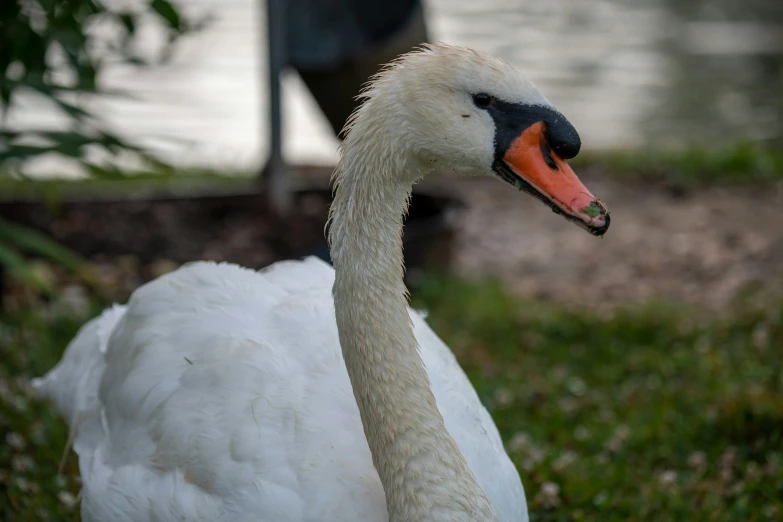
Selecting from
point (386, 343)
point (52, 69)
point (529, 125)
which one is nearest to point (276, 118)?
point (52, 69)

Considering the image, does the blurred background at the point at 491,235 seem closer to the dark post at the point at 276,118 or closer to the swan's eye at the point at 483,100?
the dark post at the point at 276,118

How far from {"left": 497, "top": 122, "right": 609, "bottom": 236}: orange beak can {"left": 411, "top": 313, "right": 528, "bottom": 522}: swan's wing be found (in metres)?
0.73

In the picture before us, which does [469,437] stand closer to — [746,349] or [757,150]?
[746,349]

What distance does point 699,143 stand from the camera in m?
9.41

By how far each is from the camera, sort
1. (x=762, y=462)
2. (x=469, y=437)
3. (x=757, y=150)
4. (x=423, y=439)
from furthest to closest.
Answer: (x=757, y=150)
(x=762, y=462)
(x=469, y=437)
(x=423, y=439)

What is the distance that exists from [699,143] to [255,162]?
155 inches

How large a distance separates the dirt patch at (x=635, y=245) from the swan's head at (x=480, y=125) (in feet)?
12.0

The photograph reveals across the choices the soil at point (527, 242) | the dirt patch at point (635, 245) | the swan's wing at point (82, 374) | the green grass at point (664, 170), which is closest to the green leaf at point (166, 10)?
the swan's wing at point (82, 374)

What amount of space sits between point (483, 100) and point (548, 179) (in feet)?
0.76

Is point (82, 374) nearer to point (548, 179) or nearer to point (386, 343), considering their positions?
point (386, 343)

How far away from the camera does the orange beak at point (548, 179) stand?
226 cm

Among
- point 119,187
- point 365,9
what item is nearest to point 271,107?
point 365,9

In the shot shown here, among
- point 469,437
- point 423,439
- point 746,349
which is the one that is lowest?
point 746,349

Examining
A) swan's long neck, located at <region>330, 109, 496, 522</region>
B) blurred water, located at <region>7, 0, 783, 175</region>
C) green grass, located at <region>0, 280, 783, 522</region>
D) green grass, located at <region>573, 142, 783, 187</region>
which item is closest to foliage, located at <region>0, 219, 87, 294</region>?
green grass, located at <region>0, 280, 783, 522</region>
